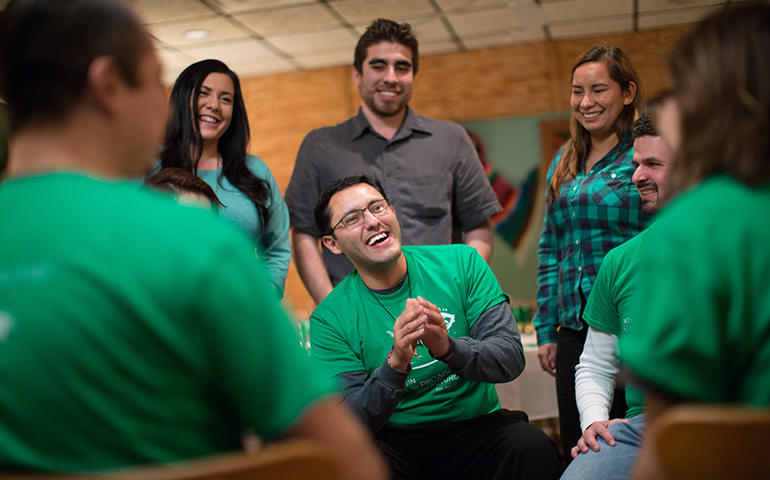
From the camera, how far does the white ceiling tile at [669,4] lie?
5121 mm

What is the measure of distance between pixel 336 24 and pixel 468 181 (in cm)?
326

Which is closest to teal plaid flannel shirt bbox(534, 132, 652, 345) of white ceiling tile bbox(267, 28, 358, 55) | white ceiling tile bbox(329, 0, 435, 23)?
A: white ceiling tile bbox(329, 0, 435, 23)

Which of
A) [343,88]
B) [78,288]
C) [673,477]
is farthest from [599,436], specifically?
[343,88]

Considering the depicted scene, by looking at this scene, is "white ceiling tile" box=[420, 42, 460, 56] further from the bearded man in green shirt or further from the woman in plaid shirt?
the bearded man in green shirt

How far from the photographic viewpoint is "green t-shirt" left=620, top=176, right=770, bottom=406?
71 cm

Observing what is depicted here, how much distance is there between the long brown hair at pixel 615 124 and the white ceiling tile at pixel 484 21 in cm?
330

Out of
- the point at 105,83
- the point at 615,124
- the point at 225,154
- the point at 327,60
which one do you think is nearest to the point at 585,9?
the point at 327,60

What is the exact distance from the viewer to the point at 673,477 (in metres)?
0.73

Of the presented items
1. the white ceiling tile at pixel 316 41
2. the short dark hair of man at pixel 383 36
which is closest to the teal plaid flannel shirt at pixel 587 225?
the short dark hair of man at pixel 383 36

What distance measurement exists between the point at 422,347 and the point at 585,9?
4.41m

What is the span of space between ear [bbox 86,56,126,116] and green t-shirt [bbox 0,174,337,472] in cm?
10

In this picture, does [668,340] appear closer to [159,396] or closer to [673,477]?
[673,477]

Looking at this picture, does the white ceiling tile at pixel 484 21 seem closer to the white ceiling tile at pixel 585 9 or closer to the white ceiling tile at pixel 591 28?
the white ceiling tile at pixel 585 9

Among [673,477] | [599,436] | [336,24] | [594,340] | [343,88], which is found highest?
[336,24]
